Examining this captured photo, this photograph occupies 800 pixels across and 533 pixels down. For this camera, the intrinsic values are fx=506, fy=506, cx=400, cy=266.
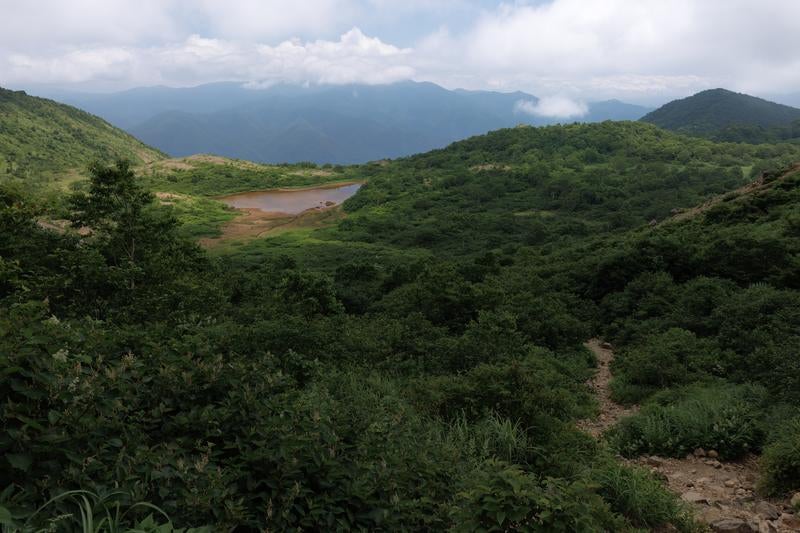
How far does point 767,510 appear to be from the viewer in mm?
5008

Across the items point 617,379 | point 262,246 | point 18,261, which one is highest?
point 18,261

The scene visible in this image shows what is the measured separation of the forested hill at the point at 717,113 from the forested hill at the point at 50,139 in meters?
148

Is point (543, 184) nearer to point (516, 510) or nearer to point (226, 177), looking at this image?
point (226, 177)

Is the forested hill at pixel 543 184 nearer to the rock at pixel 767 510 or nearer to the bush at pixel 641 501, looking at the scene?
the rock at pixel 767 510

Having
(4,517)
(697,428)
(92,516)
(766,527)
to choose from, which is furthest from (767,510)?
(4,517)

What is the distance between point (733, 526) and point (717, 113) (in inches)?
7634

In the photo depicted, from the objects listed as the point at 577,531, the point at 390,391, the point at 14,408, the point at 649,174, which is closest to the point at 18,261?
the point at 390,391

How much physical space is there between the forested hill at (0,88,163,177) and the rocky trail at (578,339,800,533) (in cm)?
9019

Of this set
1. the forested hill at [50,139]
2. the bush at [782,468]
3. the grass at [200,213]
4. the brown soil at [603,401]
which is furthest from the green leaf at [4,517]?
the forested hill at [50,139]

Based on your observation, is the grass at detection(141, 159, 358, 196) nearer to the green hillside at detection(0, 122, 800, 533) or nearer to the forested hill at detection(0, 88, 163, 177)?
the forested hill at detection(0, 88, 163, 177)

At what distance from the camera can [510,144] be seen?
10231cm

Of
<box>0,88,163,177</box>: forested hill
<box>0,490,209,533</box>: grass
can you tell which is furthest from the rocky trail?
<box>0,88,163,177</box>: forested hill

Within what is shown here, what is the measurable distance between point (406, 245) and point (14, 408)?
181ft

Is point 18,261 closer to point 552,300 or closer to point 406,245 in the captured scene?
point 552,300
